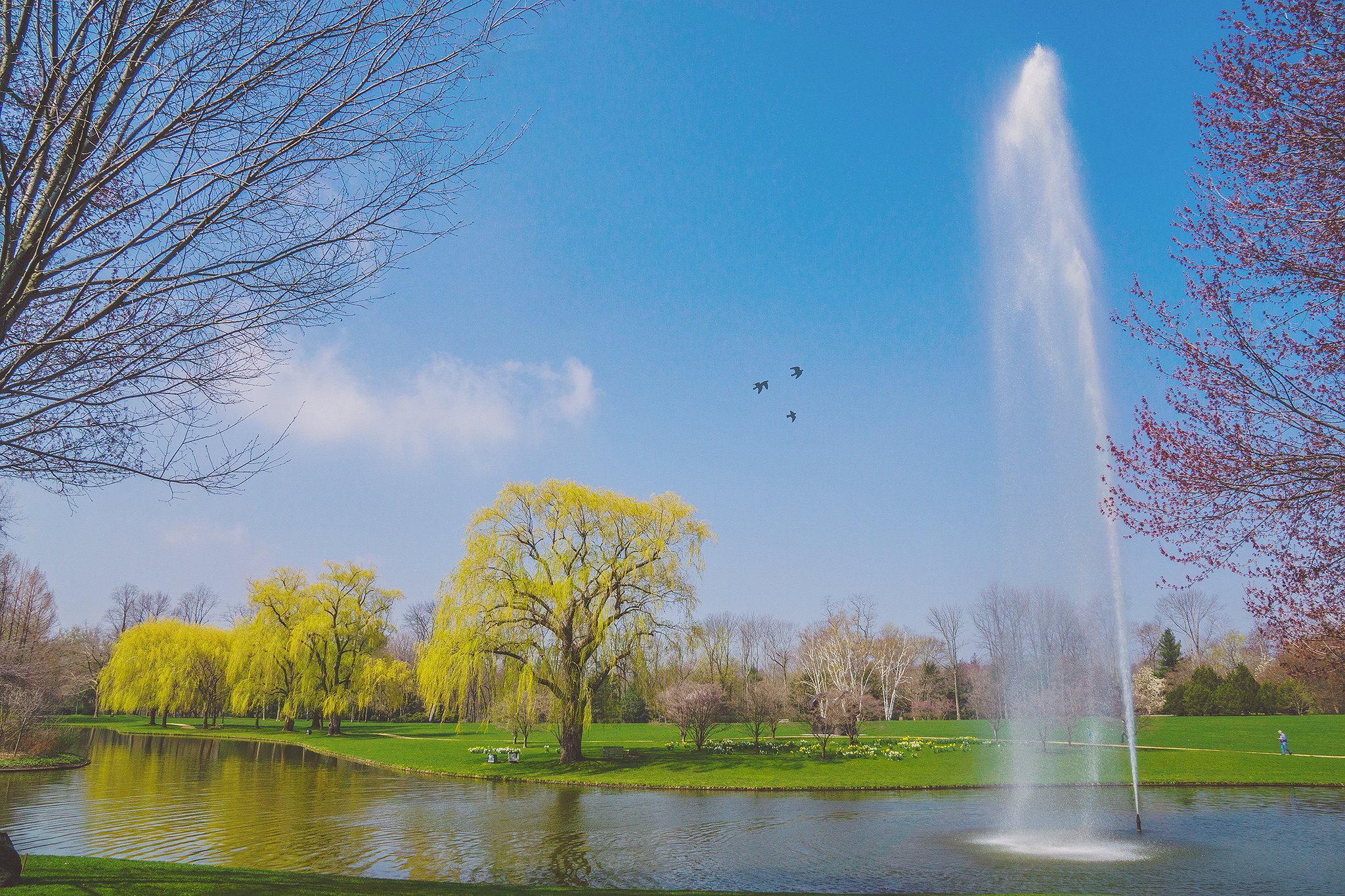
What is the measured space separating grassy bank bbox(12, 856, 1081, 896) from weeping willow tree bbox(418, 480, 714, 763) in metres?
14.7

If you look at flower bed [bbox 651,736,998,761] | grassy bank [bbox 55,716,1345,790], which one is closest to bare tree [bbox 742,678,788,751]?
flower bed [bbox 651,736,998,761]

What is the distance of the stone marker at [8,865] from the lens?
7.38m

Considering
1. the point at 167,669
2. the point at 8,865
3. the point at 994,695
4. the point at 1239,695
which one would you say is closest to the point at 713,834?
the point at 8,865

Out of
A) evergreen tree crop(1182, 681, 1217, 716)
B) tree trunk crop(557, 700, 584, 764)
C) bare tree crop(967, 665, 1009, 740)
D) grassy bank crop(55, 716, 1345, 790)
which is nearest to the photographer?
grassy bank crop(55, 716, 1345, 790)

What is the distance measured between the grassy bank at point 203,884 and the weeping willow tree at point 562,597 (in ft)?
48.2

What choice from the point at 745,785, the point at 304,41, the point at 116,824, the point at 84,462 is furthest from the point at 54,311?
the point at 745,785

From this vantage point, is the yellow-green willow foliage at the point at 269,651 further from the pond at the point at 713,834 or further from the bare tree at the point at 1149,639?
the bare tree at the point at 1149,639

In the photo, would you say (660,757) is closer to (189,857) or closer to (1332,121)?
(189,857)

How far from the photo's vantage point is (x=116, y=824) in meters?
15.4

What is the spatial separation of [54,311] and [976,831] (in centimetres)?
1723

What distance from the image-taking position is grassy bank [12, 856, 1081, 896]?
755 centimetres

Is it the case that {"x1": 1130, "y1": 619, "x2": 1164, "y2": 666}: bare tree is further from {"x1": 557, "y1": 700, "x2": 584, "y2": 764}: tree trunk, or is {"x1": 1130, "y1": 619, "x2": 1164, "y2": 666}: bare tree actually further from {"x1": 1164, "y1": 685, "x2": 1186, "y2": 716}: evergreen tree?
{"x1": 557, "y1": 700, "x2": 584, "y2": 764}: tree trunk

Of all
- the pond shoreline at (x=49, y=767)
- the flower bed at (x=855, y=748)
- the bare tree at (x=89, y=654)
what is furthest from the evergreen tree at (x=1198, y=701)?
the bare tree at (x=89, y=654)

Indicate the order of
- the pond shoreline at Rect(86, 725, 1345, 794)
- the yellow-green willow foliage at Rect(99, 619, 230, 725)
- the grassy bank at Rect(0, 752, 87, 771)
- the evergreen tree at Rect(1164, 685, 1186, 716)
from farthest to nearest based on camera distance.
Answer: the evergreen tree at Rect(1164, 685, 1186, 716), the yellow-green willow foliage at Rect(99, 619, 230, 725), the grassy bank at Rect(0, 752, 87, 771), the pond shoreline at Rect(86, 725, 1345, 794)
